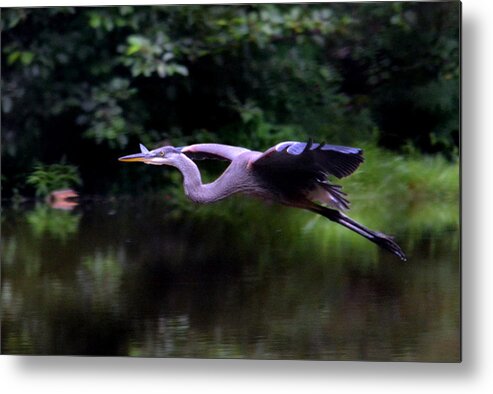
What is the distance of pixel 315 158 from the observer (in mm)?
3139

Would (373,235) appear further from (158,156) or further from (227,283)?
(158,156)

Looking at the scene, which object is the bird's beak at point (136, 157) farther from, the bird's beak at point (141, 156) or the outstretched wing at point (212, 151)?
the outstretched wing at point (212, 151)

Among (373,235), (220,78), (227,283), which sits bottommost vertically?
(227,283)

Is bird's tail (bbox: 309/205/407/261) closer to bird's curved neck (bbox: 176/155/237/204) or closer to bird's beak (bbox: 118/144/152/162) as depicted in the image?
bird's curved neck (bbox: 176/155/237/204)

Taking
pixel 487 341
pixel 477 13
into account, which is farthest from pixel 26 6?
pixel 487 341

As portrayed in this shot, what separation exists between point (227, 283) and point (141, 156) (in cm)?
45

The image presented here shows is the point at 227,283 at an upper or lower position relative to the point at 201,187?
lower

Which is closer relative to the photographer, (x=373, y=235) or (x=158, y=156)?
(x=373, y=235)

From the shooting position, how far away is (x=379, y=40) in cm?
312

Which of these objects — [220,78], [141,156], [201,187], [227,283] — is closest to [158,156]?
[141,156]

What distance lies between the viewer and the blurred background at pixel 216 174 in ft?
10.1

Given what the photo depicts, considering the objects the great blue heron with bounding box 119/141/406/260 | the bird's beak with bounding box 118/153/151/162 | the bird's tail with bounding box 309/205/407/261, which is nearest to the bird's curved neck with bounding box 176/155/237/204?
the great blue heron with bounding box 119/141/406/260

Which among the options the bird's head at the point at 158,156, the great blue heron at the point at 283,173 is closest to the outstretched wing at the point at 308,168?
the great blue heron at the point at 283,173

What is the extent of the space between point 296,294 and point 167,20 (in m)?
0.87
